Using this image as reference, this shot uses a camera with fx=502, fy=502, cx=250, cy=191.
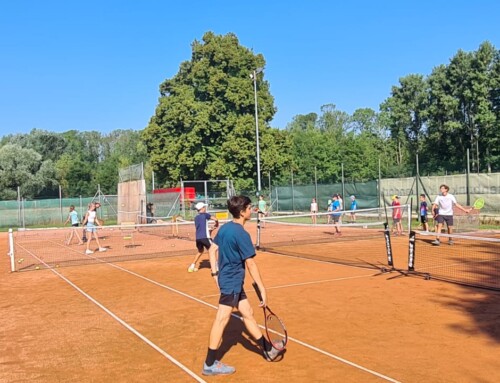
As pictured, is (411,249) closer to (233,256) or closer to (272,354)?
(272,354)

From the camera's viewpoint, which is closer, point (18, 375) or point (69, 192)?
point (18, 375)

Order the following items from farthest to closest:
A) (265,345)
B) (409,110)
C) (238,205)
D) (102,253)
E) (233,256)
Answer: (409,110), (102,253), (265,345), (238,205), (233,256)

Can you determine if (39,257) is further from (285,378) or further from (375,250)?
(285,378)

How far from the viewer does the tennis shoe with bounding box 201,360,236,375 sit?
518cm

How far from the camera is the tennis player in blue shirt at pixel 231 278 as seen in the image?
5195 mm

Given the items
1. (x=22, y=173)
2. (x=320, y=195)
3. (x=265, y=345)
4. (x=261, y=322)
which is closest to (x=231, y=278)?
(x=265, y=345)

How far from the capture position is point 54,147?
296 ft

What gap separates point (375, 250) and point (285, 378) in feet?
35.9

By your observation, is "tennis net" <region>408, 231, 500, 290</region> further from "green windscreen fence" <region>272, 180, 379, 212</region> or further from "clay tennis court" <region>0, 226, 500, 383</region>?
"green windscreen fence" <region>272, 180, 379, 212</region>

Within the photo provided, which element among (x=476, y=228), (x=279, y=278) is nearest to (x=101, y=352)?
(x=279, y=278)

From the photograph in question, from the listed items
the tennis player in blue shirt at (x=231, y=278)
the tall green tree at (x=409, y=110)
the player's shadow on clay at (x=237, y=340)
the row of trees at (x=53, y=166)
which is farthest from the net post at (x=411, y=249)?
the tall green tree at (x=409, y=110)

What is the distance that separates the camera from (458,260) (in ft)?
42.4

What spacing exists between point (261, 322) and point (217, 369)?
2.21 metres

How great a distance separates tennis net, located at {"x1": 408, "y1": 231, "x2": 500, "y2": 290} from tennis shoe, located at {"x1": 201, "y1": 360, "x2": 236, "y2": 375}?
5.67 metres
